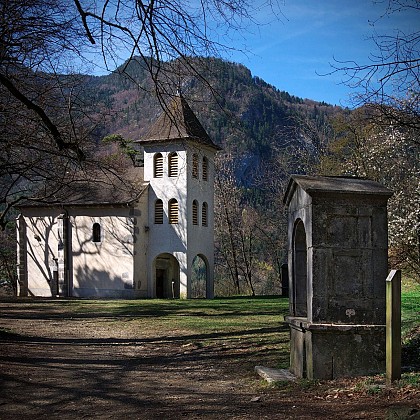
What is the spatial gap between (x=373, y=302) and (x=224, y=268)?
42.7 m

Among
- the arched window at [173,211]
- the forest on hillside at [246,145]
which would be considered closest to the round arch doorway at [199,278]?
the forest on hillside at [246,145]

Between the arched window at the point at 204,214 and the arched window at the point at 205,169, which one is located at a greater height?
the arched window at the point at 205,169

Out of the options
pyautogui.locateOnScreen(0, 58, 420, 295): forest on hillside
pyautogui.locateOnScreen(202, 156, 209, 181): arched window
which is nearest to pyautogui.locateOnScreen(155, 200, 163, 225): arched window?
pyautogui.locateOnScreen(0, 58, 420, 295): forest on hillside

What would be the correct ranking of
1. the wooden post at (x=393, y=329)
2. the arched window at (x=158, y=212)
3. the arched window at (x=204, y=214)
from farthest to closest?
the arched window at (x=204, y=214) → the arched window at (x=158, y=212) → the wooden post at (x=393, y=329)

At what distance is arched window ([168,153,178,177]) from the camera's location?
35281mm

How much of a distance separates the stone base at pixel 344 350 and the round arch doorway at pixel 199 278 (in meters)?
28.0

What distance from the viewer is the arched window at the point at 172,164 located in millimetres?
35281

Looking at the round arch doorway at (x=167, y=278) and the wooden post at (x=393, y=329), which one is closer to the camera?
the wooden post at (x=393, y=329)

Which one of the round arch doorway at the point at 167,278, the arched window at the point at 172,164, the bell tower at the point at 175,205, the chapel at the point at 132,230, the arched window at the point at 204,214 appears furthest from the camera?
Answer: the round arch doorway at the point at 167,278

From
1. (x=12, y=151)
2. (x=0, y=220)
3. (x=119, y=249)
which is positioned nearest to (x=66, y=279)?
(x=119, y=249)

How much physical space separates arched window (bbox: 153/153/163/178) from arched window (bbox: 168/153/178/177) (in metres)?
0.55

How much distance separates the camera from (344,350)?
859 cm

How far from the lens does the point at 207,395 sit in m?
8.30

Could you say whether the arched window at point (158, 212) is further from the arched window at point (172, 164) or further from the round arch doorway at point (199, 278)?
the round arch doorway at point (199, 278)
